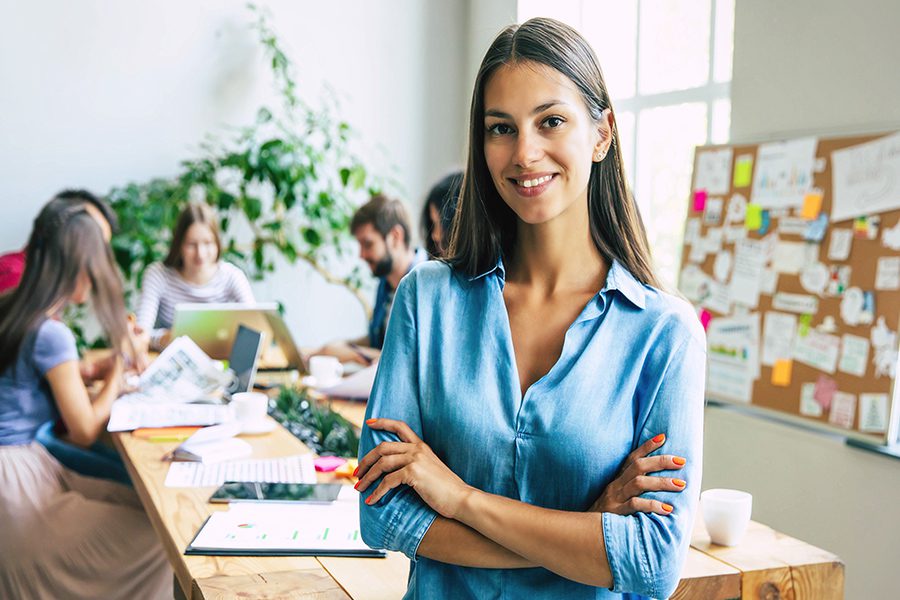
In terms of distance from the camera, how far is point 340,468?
2.09 meters

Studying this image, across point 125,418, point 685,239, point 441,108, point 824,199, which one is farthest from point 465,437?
point 441,108

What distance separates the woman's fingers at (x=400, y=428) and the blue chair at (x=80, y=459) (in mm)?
1784

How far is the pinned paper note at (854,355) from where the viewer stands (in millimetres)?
2918

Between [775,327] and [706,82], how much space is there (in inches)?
48.8

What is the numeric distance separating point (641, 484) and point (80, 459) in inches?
85.6

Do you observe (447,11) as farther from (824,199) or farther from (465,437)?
(465,437)

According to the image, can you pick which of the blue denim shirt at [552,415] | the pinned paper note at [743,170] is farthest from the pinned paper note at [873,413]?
the blue denim shirt at [552,415]

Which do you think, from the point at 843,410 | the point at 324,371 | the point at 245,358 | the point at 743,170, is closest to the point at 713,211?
the point at 743,170

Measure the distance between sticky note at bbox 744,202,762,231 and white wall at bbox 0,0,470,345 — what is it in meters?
2.67

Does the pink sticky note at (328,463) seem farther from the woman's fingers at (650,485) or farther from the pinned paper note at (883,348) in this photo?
the pinned paper note at (883,348)

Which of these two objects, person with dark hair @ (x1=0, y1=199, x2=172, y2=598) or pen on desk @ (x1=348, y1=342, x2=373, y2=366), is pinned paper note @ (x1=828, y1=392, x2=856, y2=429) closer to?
pen on desk @ (x1=348, y1=342, x2=373, y2=366)

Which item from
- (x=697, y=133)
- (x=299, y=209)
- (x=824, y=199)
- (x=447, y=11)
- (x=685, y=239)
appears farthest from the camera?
(x=447, y=11)

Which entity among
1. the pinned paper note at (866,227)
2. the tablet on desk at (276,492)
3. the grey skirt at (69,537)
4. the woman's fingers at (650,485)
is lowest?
the grey skirt at (69,537)

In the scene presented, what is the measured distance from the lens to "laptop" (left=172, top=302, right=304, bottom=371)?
10.5 ft
